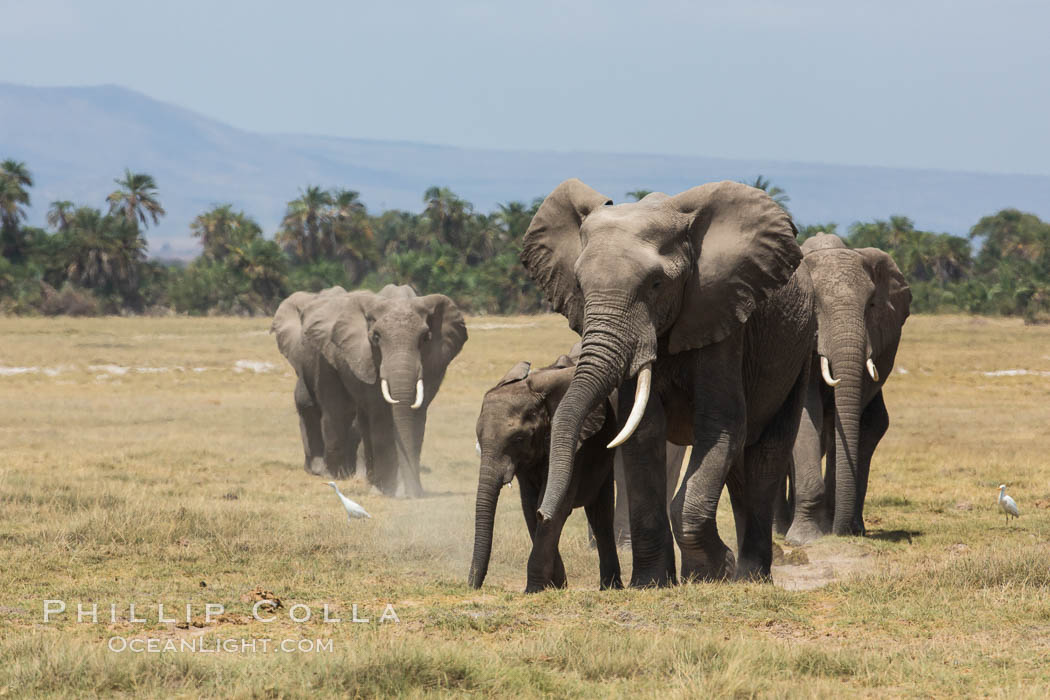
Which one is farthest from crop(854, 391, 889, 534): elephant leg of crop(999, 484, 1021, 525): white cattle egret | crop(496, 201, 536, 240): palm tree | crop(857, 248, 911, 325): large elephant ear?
crop(496, 201, 536, 240): palm tree

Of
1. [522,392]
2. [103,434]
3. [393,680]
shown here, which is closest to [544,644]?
[393,680]

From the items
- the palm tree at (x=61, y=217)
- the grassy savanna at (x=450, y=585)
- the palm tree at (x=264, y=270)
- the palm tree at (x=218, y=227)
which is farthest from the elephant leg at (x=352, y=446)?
the palm tree at (x=218, y=227)

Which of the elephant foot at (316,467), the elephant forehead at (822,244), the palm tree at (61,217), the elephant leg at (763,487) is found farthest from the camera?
the palm tree at (61,217)

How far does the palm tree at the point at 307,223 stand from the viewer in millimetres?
94688

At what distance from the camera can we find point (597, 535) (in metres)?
10.0

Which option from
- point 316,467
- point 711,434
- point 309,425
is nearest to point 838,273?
point 711,434

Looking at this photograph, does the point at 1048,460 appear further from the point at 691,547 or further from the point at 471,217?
the point at 471,217

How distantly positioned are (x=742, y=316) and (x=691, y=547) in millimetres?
1512

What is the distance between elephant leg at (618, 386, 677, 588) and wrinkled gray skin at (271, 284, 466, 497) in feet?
25.5

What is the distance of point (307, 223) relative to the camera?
312 ft

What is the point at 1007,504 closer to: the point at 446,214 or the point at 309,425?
the point at 309,425

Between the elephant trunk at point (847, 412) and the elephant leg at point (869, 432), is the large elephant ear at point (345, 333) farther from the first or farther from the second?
the elephant trunk at point (847, 412)

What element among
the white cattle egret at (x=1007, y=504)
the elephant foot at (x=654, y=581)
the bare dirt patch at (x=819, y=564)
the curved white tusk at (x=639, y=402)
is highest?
the curved white tusk at (x=639, y=402)

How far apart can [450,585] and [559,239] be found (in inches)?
97.2
